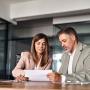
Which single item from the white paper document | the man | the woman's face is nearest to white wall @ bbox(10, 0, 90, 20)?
the woman's face

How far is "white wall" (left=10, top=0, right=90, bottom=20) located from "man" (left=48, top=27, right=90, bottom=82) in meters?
2.38

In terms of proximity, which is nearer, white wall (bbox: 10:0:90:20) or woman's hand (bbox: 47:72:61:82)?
woman's hand (bbox: 47:72:61:82)

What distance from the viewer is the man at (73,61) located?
5.61 feet

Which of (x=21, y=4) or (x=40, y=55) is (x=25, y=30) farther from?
(x=40, y=55)

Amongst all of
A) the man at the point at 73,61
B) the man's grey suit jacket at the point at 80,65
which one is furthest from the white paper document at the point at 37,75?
the man's grey suit jacket at the point at 80,65

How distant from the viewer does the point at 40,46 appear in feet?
7.68

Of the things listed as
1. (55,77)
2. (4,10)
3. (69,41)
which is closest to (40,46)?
(69,41)

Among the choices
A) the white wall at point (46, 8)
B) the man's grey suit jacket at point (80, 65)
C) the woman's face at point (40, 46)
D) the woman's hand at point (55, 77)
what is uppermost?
the white wall at point (46, 8)

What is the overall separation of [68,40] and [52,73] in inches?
13.0

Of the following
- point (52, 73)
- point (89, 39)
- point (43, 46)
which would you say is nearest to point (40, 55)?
point (43, 46)

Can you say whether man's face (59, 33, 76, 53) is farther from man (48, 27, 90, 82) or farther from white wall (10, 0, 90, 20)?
white wall (10, 0, 90, 20)

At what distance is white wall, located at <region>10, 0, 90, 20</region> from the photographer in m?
4.32

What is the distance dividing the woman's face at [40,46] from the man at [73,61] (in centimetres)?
35

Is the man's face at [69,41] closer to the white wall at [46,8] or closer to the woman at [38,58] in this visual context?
the woman at [38,58]
